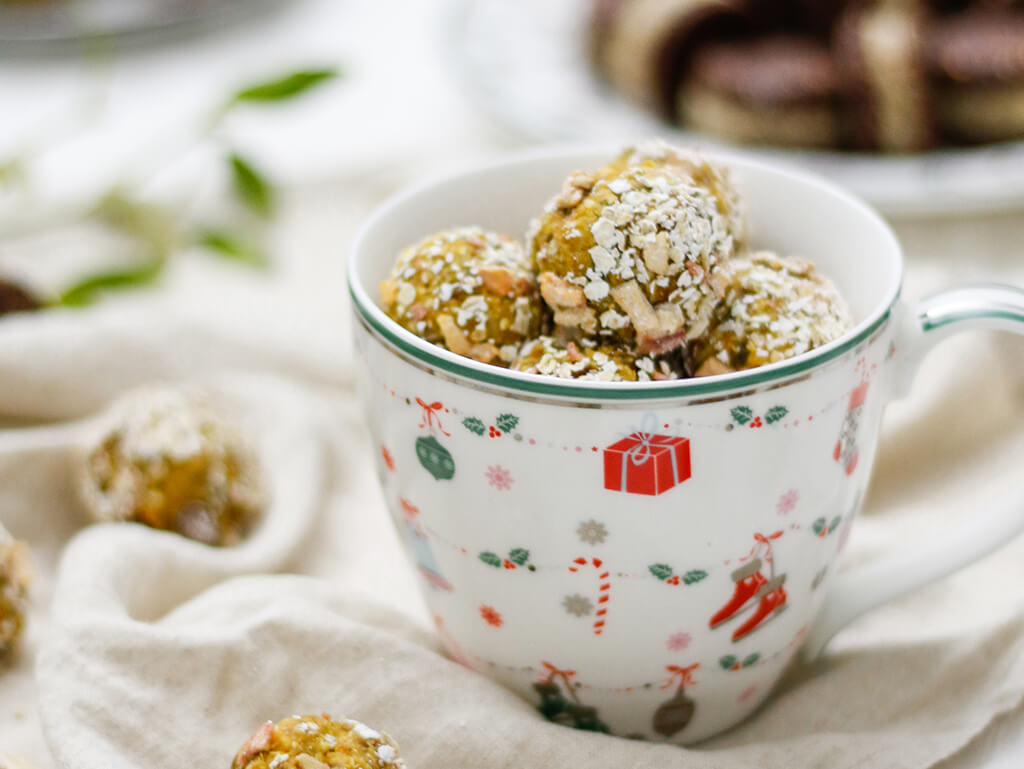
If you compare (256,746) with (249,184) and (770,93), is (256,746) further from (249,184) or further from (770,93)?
(770,93)

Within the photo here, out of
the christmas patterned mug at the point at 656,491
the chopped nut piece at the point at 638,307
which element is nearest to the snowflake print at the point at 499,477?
the christmas patterned mug at the point at 656,491

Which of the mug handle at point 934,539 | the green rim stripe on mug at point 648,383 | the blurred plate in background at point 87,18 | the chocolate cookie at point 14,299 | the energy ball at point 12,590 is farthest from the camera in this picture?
the blurred plate in background at point 87,18

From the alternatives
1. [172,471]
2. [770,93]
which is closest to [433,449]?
[172,471]

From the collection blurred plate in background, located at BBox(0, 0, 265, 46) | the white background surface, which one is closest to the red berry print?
the white background surface

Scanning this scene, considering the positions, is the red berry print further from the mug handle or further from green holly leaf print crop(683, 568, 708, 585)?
the mug handle

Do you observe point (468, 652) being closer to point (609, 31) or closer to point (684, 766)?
point (684, 766)

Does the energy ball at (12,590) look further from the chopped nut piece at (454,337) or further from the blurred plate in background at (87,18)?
the blurred plate in background at (87,18)
